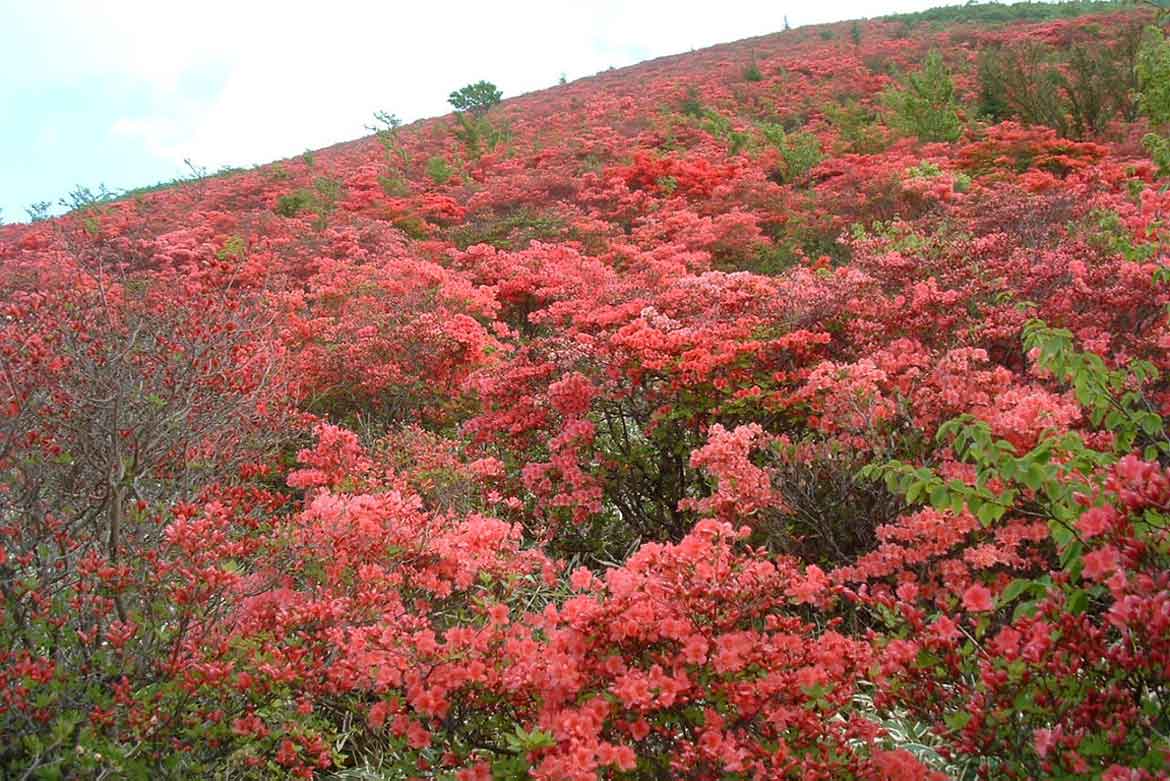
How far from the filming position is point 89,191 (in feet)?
51.2

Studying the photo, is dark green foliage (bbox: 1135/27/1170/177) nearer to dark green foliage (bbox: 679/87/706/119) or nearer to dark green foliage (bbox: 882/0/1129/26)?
dark green foliage (bbox: 679/87/706/119)

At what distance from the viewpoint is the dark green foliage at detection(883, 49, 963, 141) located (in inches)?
521

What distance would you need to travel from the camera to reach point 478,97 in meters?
A: 26.1

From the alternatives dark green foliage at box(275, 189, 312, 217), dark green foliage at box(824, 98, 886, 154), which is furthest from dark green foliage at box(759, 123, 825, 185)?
dark green foliage at box(275, 189, 312, 217)

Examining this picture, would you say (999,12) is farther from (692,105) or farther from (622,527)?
(622,527)

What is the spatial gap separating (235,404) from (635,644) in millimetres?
1890

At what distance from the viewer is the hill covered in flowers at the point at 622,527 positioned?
1868 millimetres

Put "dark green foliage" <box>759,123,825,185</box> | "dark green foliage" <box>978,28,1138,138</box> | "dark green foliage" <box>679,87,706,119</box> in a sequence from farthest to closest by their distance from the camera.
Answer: "dark green foliage" <box>679,87,706,119</box> < "dark green foliage" <box>759,123,825,185</box> < "dark green foliage" <box>978,28,1138,138</box>

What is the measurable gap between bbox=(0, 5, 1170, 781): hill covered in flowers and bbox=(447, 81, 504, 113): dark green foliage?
20.3 metres

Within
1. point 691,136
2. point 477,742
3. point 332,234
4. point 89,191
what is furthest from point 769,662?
point 89,191

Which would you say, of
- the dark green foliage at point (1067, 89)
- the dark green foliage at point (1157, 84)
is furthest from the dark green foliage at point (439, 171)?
the dark green foliage at point (1157, 84)

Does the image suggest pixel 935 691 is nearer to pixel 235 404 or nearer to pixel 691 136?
pixel 235 404

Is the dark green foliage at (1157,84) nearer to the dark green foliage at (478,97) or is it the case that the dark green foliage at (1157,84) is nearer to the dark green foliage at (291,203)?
the dark green foliage at (291,203)

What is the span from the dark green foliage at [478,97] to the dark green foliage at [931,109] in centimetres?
1534
